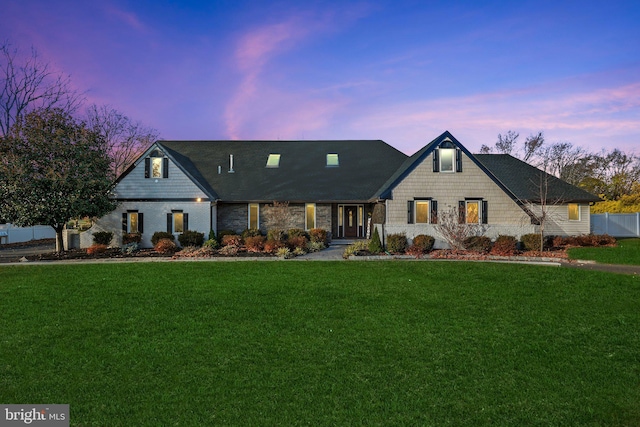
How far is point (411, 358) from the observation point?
531 cm

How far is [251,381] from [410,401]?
191 cm

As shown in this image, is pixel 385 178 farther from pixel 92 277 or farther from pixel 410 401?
pixel 410 401

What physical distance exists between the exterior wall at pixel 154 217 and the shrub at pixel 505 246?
1519cm

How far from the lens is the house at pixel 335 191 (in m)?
19.7

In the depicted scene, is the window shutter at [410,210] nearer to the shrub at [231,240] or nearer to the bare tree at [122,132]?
the shrub at [231,240]

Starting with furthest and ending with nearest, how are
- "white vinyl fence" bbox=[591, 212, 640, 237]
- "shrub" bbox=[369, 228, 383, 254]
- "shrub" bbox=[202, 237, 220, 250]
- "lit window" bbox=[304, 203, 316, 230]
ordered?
1. "white vinyl fence" bbox=[591, 212, 640, 237]
2. "lit window" bbox=[304, 203, 316, 230]
3. "shrub" bbox=[202, 237, 220, 250]
4. "shrub" bbox=[369, 228, 383, 254]

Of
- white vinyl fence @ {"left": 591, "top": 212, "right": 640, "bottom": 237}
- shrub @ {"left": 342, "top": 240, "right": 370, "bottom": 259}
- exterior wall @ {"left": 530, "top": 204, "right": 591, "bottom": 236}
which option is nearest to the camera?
shrub @ {"left": 342, "top": 240, "right": 370, "bottom": 259}

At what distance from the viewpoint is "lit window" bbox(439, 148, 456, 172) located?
19734mm

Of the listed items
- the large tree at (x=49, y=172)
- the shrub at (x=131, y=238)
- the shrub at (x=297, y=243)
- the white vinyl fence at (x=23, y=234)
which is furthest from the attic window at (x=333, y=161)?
the white vinyl fence at (x=23, y=234)

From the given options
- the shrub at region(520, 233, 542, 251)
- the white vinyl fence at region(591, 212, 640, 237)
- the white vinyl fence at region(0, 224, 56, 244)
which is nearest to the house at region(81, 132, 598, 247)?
the shrub at region(520, 233, 542, 251)

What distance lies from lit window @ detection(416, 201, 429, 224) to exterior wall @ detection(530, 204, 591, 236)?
26.0ft

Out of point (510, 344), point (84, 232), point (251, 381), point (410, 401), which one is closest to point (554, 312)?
point (510, 344)
